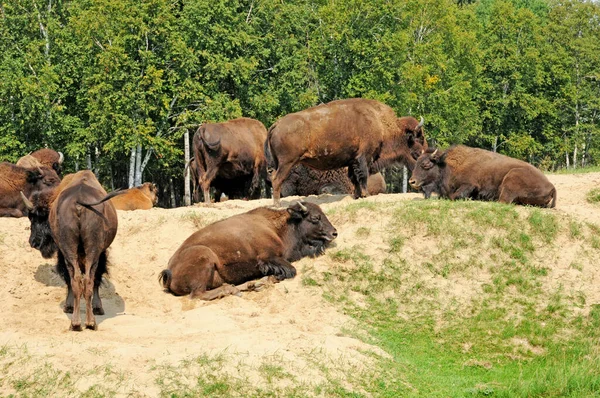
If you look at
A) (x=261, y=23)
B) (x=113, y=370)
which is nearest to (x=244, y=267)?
(x=113, y=370)

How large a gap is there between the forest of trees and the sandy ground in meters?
18.7

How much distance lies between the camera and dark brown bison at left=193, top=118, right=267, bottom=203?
21.3m

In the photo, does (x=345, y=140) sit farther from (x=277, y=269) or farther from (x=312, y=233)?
(x=277, y=269)

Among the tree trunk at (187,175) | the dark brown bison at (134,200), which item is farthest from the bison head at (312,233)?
the tree trunk at (187,175)

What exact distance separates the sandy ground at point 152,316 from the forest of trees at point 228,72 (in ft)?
61.5

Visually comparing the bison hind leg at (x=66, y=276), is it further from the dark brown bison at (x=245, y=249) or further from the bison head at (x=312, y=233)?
the bison head at (x=312, y=233)

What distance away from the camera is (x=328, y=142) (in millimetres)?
18297

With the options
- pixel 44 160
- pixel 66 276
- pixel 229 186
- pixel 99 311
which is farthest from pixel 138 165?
pixel 66 276

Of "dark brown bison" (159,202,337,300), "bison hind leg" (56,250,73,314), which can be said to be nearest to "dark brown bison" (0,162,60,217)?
"dark brown bison" (159,202,337,300)

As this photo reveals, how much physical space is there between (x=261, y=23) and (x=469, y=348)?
30781 millimetres

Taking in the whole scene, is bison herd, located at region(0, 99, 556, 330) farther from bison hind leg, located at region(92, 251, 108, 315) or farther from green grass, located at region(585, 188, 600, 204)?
green grass, located at region(585, 188, 600, 204)

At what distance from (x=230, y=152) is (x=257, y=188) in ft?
5.53

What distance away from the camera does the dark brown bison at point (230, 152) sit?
21312 mm

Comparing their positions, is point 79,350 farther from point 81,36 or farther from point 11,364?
point 81,36
